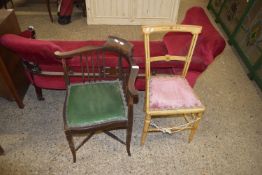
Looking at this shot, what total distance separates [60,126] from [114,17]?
208 cm

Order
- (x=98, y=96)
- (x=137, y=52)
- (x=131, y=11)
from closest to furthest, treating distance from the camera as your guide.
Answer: (x=98, y=96) < (x=137, y=52) < (x=131, y=11)

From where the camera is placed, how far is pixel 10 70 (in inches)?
69.2

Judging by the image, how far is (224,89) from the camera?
229 cm

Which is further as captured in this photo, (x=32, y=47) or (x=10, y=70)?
(x=10, y=70)

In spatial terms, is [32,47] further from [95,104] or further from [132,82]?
[132,82]

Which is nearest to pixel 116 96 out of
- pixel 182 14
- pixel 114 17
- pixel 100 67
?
pixel 100 67

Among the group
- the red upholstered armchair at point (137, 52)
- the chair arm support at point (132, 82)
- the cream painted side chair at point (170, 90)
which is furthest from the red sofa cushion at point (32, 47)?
the cream painted side chair at point (170, 90)

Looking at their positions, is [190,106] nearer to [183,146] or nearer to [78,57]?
[183,146]

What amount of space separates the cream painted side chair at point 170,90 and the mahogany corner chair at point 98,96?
7.6 inches

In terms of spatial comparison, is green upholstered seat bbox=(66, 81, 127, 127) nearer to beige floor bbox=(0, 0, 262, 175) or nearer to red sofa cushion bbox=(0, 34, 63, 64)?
red sofa cushion bbox=(0, 34, 63, 64)

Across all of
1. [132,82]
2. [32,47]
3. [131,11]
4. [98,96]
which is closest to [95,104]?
[98,96]

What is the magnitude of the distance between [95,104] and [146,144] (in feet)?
2.12

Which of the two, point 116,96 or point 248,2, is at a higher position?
point 248,2

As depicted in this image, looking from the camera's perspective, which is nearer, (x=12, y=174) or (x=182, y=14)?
(x=12, y=174)
